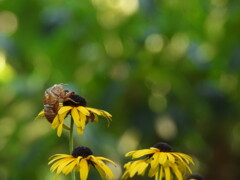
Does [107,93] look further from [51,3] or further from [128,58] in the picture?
[51,3]

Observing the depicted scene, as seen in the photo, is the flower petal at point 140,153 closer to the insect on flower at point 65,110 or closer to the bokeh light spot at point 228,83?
the insect on flower at point 65,110

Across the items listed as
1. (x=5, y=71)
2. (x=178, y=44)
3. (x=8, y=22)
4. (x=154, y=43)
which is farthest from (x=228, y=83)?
(x=8, y=22)

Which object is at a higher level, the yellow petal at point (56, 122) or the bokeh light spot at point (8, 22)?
the yellow petal at point (56, 122)

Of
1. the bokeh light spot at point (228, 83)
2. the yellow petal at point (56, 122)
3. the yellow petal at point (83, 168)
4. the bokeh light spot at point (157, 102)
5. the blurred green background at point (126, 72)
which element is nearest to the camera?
the yellow petal at point (83, 168)

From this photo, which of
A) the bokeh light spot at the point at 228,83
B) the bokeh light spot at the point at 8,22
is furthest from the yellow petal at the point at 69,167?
the bokeh light spot at the point at 8,22

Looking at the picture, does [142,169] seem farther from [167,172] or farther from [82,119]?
[82,119]

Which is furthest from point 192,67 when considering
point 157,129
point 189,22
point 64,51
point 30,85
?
point 30,85

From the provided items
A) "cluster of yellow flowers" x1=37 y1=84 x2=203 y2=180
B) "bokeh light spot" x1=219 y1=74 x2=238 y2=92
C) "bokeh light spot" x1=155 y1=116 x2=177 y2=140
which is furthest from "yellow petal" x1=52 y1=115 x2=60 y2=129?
"bokeh light spot" x1=219 y1=74 x2=238 y2=92
